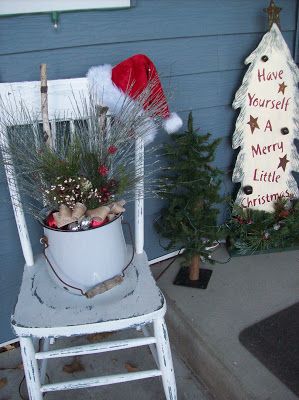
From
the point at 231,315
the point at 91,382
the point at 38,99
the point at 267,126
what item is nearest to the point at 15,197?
the point at 38,99

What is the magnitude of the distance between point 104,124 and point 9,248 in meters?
0.62

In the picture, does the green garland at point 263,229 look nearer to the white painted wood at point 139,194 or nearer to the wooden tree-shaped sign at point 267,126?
the wooden tree-shaped sign at point 267,126

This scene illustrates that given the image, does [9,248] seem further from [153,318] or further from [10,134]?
[153,318]

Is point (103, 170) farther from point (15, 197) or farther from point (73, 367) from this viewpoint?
point (73, 367)

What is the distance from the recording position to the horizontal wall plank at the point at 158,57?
117cm

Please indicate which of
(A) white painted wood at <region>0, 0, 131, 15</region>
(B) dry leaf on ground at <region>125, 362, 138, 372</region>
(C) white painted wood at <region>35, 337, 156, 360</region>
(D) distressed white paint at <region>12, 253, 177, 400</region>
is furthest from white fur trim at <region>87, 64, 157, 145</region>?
(B) dry leaf on ground at <region>125, 362, 138, 372</region>

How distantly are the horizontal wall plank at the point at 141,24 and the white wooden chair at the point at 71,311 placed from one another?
0.17 m

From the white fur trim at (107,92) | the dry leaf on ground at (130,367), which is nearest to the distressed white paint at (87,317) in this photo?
the dry leaf on ground at (130,367)

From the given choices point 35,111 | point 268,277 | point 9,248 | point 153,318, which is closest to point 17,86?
point 35,111

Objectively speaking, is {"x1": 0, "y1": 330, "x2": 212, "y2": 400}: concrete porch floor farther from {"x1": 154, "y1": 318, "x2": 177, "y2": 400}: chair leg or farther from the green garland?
the green garland

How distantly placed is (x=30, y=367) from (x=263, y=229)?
111cm

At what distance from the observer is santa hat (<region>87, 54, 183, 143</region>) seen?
1.05 m

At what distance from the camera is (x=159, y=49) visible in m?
1.34

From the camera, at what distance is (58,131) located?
120cm
